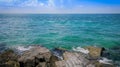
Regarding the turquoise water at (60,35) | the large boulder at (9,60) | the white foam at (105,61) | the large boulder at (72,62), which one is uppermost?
the large boulder at (72,62)

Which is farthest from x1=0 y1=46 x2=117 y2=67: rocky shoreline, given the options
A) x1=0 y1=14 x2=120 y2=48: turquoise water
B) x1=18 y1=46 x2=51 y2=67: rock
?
x1=0 y1=14 x2=120 y2=48: turquoise water

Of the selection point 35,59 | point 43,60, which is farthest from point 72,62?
point 35,59

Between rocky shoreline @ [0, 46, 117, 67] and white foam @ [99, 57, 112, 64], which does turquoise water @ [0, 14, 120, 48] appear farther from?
rocky shoreline @ [0, 46, 117, 67]

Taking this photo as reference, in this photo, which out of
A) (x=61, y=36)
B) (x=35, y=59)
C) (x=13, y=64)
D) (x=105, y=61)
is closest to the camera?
(x=13, y=64)

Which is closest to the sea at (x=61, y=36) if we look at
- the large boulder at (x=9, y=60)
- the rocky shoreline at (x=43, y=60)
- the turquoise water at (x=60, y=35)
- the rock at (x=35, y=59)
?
the turquoise water at (x=60, y=35)

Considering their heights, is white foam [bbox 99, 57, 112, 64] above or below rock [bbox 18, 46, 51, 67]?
below

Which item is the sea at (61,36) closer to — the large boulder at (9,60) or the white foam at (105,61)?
the white foam at (105,61)

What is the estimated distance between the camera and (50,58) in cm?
1293

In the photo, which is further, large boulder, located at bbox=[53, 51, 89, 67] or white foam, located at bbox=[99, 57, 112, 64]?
white foam, located at bbox=[99, 57, 112, 64]

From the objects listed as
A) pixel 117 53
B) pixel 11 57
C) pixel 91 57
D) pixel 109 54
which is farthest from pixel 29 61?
pixel 117 53

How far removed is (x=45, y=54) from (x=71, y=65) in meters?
2.90

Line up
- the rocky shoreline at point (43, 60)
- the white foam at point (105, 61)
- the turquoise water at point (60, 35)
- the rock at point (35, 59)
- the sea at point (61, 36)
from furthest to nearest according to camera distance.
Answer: the turquoise water at point (60, 35)
the sea at point (61, 36)
the white foam at point (105, 61)
the rock at point (35, 59)
the rocky shoreline at point (43, 60)

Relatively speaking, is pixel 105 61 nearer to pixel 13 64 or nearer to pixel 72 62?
pixel 72 62

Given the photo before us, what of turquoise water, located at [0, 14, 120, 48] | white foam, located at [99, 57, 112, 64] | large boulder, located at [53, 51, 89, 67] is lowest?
turquoise water, located at [0, 14, 120, 48]
